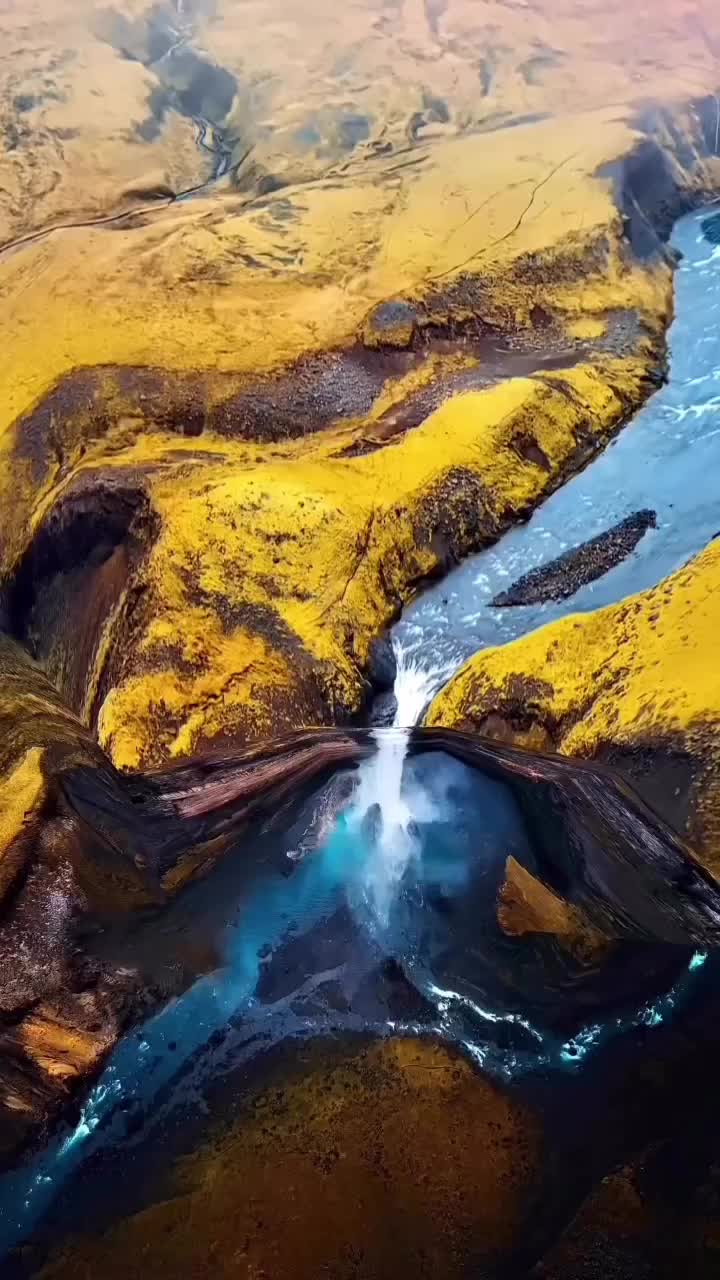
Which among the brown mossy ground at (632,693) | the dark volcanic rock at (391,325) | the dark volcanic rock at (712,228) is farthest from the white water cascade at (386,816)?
the dark volcanic rock at (712,228)

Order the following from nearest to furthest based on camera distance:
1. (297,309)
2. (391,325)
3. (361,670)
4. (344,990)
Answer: (344,990) < (361,670) < (391,325) < (297,309)

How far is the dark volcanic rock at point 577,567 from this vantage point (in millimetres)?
11164

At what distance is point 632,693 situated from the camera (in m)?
8.55

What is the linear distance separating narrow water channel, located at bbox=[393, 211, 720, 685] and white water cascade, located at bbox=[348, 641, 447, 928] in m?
1.93

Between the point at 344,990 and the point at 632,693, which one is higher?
the point at 632,693

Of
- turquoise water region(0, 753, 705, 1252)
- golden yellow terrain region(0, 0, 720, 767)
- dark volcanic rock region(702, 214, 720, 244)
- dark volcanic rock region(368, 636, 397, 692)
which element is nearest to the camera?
turquoise water region(0, 753, 705, 1252)

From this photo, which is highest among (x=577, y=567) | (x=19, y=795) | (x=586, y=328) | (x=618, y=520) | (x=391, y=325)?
(x=391, y=325)

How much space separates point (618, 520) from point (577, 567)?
3.74ft

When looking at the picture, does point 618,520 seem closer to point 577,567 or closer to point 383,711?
point 577,567

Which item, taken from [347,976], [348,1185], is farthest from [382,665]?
[348,1185]

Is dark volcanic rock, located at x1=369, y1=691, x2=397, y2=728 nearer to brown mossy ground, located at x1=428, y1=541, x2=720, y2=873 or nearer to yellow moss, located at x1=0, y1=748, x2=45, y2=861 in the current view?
brown mossy ground, located at x1=428, y1=541, x2=720, y2=873

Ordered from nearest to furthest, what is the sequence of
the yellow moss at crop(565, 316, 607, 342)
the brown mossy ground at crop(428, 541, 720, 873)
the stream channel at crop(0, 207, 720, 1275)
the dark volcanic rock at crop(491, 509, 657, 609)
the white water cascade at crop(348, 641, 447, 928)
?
the stream channel at crop(0, 207, 720, 1275) < the white water cascade at crop(348, 641, 447, 928) < the brown mossy ground at crop(428, 541, 720, 873) < the dark volcanic rock at crop(491, 509, 657, 609) < the yellow moss at crop(565, 316, 607, 342)

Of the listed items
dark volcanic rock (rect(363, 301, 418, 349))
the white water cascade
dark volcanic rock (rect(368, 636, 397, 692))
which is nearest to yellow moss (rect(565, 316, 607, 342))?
dark volcanic rock (rect(363, 301, 418, 349))

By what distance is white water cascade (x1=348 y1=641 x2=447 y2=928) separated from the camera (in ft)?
22.9
